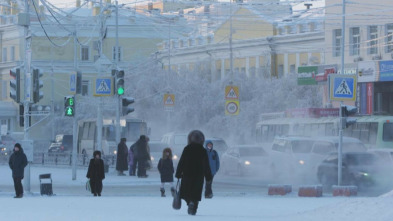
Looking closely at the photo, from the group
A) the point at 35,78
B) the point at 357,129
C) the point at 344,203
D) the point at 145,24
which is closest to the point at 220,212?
the point at 344,203

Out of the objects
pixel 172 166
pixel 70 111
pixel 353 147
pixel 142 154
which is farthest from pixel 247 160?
pixel 172 166

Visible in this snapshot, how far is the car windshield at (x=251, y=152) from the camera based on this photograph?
1759 inches

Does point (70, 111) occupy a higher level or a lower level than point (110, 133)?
higher

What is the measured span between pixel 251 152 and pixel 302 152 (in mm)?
3448

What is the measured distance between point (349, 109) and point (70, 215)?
16015 millimetres

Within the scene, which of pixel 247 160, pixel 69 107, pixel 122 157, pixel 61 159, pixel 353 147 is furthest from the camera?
pixel 61 159

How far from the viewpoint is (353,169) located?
34.4 metres

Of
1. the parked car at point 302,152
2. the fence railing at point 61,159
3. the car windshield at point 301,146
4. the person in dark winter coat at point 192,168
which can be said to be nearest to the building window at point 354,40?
the fence railing at point 61,159

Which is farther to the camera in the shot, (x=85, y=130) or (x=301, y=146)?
(x=85, y=130)

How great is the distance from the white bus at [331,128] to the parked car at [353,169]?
30.5 feet

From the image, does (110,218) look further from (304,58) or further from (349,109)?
(304,58)

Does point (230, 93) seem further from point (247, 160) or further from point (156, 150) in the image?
point (156, 150)

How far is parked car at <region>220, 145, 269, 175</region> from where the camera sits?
44188 millimetres

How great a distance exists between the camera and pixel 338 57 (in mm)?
65438
